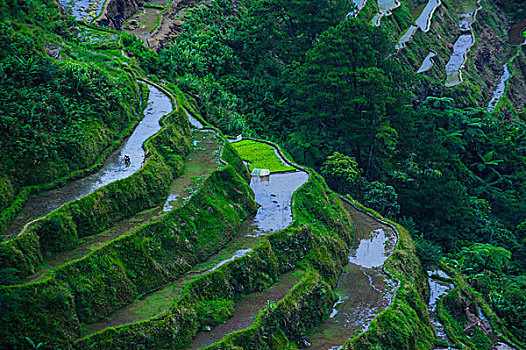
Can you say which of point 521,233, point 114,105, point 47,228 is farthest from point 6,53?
point 521,233

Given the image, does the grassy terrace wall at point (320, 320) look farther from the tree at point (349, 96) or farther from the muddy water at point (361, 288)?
the tree at point (349, 96)

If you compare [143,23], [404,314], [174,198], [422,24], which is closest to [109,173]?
[174,198]

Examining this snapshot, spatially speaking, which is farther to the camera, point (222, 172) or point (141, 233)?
point (222, 172)

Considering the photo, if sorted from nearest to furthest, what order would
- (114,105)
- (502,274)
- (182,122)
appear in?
(114,105) < (182,122) < (502,274)

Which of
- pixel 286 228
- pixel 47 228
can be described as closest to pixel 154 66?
pixel 286 228

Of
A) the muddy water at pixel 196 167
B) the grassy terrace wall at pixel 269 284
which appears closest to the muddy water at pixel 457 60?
the grassy terrace wall at pixel 269 284

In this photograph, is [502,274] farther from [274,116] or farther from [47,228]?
[47,228]

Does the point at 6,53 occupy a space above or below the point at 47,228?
above

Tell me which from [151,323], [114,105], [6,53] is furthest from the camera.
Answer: [114,105]
